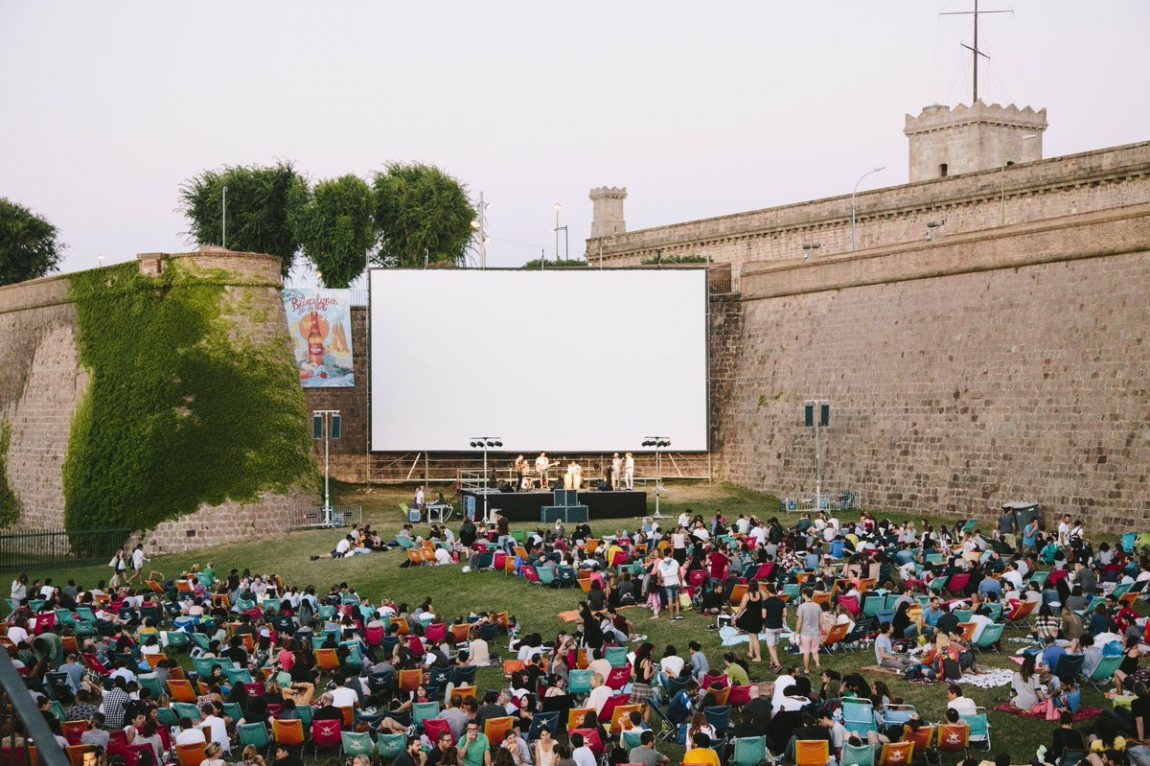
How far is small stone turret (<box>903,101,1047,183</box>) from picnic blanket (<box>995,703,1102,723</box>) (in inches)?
1717

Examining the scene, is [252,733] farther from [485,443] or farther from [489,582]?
[485,443]

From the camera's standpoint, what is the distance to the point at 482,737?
13516mm

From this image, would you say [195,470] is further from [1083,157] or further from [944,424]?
[1083,157]

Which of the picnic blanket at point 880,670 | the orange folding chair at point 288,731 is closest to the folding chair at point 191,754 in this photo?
the orange folding chair at point 288,731

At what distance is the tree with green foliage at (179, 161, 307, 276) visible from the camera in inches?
2459

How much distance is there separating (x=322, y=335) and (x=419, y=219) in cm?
2068

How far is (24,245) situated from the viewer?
7019cm

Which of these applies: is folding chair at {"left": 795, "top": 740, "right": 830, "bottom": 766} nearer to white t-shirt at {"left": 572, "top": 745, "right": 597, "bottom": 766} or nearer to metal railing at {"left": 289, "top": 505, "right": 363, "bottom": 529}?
white t-shirt at {"left": 572, "top": 745, "right": 597, "bottom": 766}

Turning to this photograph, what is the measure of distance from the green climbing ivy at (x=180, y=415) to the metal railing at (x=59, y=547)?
433 millimetres

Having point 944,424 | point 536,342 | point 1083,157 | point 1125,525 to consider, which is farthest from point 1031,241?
point 536,342

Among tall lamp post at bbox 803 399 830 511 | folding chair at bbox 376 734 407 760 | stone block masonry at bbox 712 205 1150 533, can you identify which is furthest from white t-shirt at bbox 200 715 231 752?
tall lamp post at bbox 803 399 830 511

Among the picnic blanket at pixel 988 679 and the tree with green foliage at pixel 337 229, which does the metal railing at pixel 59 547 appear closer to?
the tree with green foliage at pixel 337 229

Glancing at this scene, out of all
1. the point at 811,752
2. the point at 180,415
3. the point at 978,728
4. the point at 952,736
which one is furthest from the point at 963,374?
the point at 811,752

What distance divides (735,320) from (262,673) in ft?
87.8
